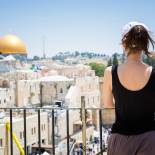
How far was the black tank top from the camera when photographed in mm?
1641

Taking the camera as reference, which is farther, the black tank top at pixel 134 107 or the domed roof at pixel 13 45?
the domed roof at pixel 13 45

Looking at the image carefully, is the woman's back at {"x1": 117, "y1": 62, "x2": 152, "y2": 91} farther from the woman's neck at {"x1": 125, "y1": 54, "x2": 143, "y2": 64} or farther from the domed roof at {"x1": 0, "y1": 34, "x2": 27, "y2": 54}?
the domed roof at {"x1": 0, "y1": 34, "x2": 27, "y2": 54}

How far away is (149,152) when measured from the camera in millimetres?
1641

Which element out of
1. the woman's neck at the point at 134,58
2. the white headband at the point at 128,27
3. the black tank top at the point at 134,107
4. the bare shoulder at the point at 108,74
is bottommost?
the black tank top at the point at 134,107

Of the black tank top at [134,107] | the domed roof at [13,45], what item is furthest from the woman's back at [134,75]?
the domed roof at [13,45]

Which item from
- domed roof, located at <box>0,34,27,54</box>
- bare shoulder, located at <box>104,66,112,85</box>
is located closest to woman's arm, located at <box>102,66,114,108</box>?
A: bare shoulder, located at <box>104,66,112,85</box>

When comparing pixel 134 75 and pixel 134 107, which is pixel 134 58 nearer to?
pixel 134 75

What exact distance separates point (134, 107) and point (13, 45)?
514 centimetres

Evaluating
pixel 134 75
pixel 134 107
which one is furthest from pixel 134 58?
pixel 134 107

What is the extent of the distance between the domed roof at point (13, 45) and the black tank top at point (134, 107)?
4.66 metres

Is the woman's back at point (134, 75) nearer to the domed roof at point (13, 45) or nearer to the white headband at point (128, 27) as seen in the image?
the white headband at point (128, 27)

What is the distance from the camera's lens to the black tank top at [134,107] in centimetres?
164

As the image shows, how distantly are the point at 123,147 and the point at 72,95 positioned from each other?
49.3m

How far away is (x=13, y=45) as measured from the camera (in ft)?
21.6
